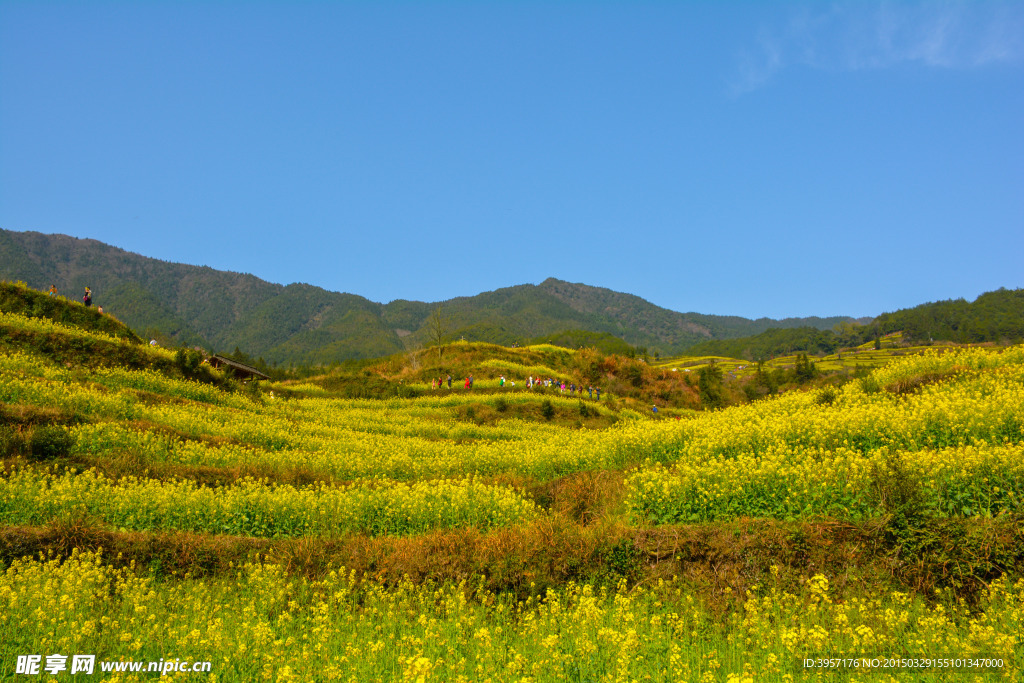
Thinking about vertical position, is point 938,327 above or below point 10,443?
above

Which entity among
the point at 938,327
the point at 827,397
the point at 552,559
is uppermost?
the point at 938,327

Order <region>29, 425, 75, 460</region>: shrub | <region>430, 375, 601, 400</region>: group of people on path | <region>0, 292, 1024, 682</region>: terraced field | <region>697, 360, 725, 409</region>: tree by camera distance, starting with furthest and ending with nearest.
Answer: <region>697, 360, 725, 409</region>: tree < <region>430, 375, 601, 400</region>: group of people on path < <region>29, 425, 75, 460</region>: shrub < <region>0, 292, 1024, 682</region>: terraced field

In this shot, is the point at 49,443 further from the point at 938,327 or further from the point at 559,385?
the point at 938,327

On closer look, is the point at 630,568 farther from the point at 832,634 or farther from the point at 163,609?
the point at 163,609

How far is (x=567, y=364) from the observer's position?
2060 inches

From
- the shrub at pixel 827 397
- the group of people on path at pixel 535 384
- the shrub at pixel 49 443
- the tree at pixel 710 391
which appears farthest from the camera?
the tree at pixel 710 391

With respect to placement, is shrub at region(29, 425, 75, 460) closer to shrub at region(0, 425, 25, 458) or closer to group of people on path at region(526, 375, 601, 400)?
shrub at region(0, 425, 25, 458)

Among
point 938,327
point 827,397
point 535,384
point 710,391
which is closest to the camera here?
point 827,397

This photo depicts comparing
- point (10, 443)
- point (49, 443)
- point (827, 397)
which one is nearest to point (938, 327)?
point (827, 397)

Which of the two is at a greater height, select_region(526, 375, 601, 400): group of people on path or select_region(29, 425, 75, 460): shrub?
select_region(526, 375, 601, 400): group of people on path

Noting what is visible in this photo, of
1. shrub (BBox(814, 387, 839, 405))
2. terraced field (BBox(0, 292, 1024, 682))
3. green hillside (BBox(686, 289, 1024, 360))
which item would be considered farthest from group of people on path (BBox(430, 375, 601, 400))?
green hillside (BBox(686, 289, 1024, 360))

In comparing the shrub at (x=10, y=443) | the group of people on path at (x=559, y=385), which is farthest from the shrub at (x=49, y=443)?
the group of people on path at (x=559, y=385)

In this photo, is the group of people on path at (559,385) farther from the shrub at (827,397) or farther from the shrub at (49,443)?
the shrub at (49,443)

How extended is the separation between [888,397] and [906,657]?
13.1 metres
